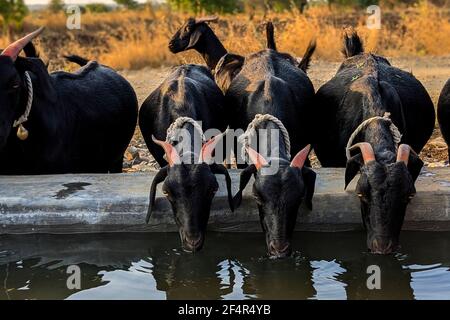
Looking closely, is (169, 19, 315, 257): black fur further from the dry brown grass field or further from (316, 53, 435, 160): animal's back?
the dry brown grass field

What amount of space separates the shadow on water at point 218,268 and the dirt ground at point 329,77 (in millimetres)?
4149

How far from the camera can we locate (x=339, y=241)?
7.26m

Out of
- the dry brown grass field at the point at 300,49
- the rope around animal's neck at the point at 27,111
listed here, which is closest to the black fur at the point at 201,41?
the dry brown grass field at the point at 300,49

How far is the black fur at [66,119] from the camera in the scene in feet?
26.8

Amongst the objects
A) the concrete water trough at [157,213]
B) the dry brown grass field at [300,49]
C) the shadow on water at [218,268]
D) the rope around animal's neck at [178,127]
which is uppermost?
the rope around animal's neck at [178,127]

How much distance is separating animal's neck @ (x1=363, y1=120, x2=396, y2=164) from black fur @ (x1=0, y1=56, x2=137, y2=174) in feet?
10.3

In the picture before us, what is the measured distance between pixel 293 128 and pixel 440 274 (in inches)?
96.8

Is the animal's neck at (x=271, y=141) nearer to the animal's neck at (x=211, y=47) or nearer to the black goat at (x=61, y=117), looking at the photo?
the black goat at (x=61, y=117)

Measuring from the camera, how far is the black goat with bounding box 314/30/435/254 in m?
6.64

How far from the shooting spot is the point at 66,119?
8.91 metres

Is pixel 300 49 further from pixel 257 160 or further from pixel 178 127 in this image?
pixel 257 160

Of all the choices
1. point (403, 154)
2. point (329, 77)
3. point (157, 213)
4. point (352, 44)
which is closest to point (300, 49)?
point (329, 77)

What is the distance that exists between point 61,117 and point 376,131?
3292 millimetres

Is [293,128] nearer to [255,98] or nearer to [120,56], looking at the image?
[255,98]
